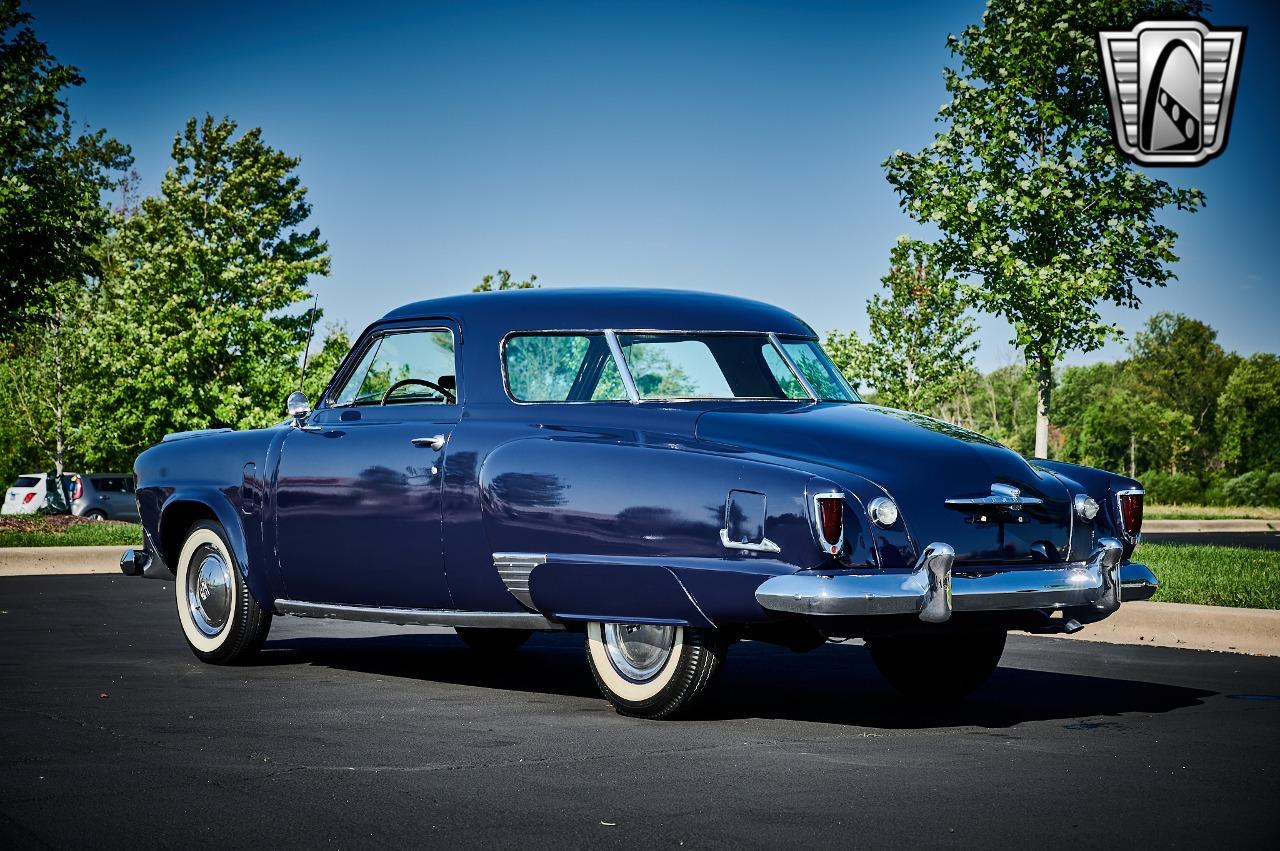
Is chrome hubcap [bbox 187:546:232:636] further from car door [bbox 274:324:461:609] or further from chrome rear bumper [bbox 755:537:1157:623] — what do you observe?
chrome rear bumper [bbox 755:537:1157:623]

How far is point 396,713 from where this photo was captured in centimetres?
703

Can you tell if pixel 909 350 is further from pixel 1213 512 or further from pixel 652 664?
pixel 652 664

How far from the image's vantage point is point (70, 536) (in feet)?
72.7

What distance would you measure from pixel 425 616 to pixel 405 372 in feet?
4.80

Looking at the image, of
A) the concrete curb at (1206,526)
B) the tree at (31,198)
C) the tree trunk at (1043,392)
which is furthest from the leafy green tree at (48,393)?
the tree trunk at (1043,392)

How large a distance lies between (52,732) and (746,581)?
3.07 meters

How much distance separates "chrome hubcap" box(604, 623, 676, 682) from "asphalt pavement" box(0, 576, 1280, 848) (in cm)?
25

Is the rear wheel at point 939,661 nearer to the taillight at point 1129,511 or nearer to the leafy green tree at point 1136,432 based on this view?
the taillight at point 1129,511

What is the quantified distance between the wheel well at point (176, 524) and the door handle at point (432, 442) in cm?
219

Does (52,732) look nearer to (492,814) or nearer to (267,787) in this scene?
(267,787)

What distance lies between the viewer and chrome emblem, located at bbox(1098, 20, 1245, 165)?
13055mm

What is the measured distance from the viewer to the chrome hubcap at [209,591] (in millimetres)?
8859

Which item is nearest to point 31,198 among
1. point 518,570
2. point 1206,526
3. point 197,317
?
point 197,317

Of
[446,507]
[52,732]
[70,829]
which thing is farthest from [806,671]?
[70,829]
